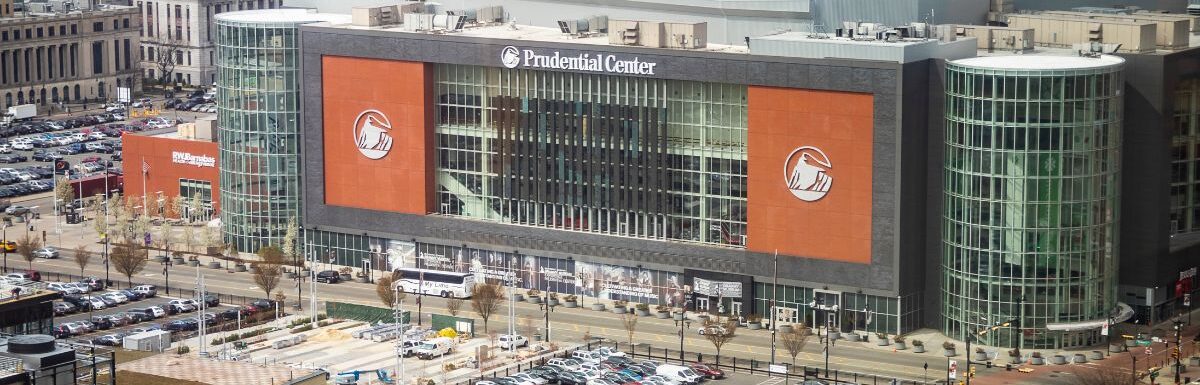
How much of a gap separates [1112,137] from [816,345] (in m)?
28.8

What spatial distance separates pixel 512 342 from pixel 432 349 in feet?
21.2

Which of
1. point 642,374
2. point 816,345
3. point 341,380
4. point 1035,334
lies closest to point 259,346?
point 341,380

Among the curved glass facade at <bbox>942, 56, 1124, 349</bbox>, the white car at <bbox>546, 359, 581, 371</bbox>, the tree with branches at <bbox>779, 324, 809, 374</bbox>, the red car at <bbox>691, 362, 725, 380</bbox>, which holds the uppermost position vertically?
the curved glass facade at <bbox>942, 56, 1124, 349</bbox>

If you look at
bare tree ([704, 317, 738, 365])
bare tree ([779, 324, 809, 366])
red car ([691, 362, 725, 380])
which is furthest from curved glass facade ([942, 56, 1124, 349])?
red car ([691, 362, 725, 380])

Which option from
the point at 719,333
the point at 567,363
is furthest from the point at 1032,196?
the point at 567,363

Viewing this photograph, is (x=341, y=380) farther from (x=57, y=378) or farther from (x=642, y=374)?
(x=57, y=378)

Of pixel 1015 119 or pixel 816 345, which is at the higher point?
pixel 1015 119

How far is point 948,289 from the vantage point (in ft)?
651

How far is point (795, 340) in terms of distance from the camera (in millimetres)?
188625

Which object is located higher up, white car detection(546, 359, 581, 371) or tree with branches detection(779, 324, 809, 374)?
tree with branches detection(779, 324, 809, 374)

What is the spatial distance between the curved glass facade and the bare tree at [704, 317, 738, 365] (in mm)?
19150

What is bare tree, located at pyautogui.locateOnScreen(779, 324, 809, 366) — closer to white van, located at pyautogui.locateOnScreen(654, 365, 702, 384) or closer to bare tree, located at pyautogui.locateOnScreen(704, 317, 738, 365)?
bare tree, located at pyautogui.locateOnScreen(704, 317, 738, 365)

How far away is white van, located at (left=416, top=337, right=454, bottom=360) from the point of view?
7603 inches

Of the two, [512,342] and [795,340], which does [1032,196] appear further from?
[512,342]
